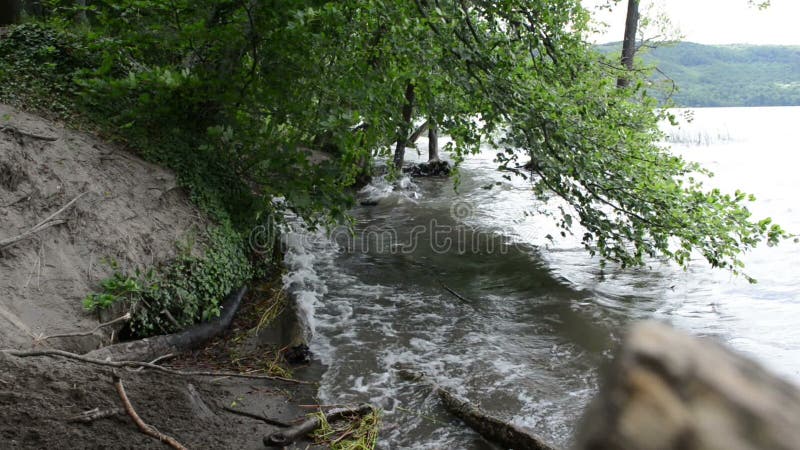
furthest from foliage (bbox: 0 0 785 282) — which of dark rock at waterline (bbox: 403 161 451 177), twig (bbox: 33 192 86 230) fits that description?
dark rock at waterline (bbox: 403 161 451 177)

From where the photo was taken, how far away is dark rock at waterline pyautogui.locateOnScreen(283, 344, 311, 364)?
6.75 meters

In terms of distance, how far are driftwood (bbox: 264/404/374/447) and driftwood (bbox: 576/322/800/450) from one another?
462 centimetres

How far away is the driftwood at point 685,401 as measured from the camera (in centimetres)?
64

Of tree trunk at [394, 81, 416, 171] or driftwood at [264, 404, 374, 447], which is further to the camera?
tree trunk at [394, 81, 416, 171]

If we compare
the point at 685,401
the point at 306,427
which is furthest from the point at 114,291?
the point at 685,401

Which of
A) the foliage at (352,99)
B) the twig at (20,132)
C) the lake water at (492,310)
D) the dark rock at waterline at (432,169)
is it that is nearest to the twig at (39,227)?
the twig at (20,132)

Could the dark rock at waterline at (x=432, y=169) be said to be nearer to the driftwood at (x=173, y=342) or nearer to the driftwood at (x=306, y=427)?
the driftwood at (x=173, y=342)

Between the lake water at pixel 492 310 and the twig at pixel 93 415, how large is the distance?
2251 millimetres

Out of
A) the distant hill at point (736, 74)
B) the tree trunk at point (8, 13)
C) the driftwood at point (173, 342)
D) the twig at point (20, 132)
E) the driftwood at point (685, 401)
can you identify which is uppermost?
the distant hill at point (736, 74)

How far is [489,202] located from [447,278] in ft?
24.4

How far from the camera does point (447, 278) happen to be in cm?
1034

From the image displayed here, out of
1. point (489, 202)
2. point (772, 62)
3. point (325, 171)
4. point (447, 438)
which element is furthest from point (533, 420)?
point (772, 62)

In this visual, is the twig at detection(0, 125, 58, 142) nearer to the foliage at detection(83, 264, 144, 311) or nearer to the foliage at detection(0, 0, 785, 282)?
the foliage at detection(0, 0, 785, 282)

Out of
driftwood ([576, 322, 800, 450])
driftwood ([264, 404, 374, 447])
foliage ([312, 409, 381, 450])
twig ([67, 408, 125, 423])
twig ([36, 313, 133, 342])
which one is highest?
driftwood ([576, 322, 800, 450])
